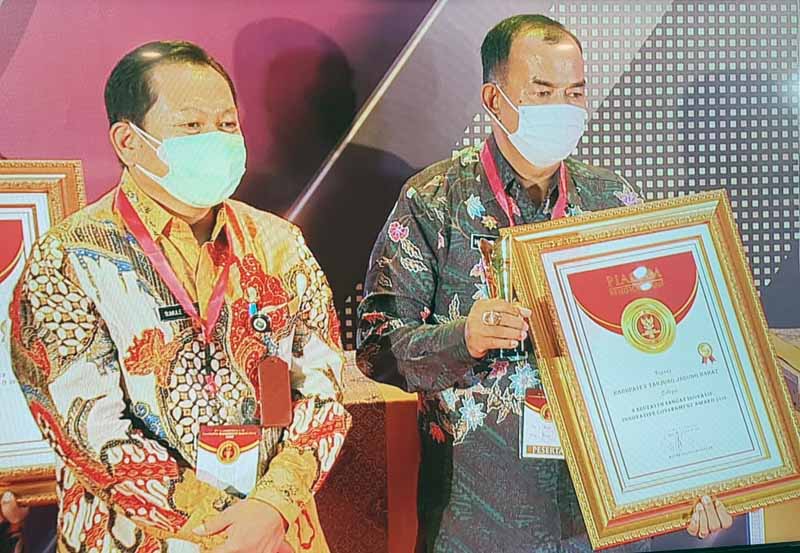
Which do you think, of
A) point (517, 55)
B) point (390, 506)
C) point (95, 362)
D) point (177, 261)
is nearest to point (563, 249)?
point (517, 55)

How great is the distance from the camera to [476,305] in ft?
6.74

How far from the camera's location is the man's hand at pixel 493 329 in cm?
200

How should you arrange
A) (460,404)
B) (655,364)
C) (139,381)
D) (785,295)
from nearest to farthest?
(139,381) < (460,404) < (655,364) < (785,295)

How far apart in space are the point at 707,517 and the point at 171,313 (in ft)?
4.30

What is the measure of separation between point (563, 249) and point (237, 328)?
2.48 feet

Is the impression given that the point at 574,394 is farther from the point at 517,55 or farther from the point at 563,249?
the point at 517,55

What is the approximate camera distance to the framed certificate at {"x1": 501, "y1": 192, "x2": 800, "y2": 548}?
2.13 meters

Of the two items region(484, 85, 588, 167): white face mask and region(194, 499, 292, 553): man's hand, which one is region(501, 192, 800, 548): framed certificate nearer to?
region(484, 85, 588, 167): white face mask

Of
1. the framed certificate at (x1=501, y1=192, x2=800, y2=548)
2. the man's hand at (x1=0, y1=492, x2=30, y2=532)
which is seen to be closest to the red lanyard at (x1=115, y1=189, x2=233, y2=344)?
the man's hand at (x1=0, y1=492, x2=30, y2=532)

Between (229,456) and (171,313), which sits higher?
(171,313)

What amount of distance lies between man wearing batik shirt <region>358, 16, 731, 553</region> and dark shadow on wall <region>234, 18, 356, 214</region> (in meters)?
0.23

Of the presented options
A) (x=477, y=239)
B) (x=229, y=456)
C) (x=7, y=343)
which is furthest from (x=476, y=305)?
(x=7, y=343)

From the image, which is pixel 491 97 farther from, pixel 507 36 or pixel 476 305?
pixel 476 305

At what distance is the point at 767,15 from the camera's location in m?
2.45
